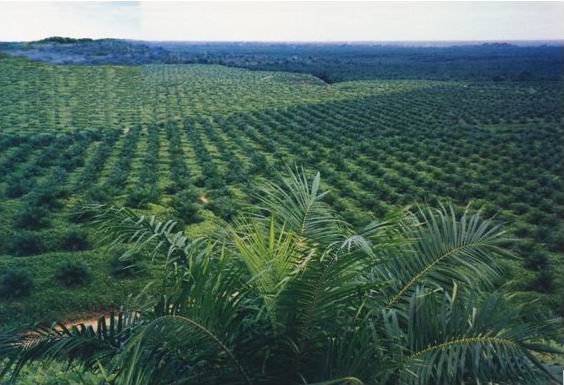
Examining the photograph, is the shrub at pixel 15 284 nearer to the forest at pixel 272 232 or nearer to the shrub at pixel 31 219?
the forest at pixel 272 232

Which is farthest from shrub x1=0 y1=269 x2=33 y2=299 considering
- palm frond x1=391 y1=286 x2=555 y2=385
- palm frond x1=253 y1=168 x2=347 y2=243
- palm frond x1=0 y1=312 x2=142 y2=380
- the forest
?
palm frond x1=391 y1=286 x2=555 y2=385

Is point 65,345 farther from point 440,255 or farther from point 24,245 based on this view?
point 24,245

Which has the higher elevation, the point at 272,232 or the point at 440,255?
the point at 272,232

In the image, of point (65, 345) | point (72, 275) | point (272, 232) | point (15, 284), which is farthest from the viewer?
point (72, 275)

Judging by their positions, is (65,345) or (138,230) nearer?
(65,345)

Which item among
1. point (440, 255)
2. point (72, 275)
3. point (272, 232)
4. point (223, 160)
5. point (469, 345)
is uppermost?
point (272, 232)

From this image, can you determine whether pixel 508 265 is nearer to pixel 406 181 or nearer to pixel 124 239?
pixel 406 181

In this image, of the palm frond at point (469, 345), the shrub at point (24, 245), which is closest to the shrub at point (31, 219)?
the shrub at point (24, 245)

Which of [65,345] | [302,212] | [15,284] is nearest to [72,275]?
[15,284]
